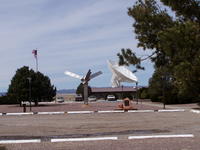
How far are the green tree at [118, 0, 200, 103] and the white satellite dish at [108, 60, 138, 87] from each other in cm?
8756

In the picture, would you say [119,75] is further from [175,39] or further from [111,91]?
[175,39]

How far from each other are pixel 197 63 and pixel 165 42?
1290 millimetres

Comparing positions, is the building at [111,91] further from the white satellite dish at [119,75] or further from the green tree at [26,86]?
the green tree at [26,86]

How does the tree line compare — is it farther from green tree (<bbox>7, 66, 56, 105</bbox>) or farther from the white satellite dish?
the white satellite dish

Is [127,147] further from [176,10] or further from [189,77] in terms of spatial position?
[176,10]

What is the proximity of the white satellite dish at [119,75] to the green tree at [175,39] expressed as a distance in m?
87.6

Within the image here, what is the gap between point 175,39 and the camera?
566 inches

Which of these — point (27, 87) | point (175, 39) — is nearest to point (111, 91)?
point (27, 87)

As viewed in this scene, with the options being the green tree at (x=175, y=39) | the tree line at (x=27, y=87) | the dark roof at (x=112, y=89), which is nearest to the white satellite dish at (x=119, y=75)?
the dark roof at (x=112, y=89)

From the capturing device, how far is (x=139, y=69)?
802 inches

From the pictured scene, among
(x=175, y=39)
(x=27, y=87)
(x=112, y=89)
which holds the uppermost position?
(x=112, y=89)

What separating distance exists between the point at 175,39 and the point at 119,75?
10666cm

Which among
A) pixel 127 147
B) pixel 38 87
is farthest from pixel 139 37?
pixel 38 87

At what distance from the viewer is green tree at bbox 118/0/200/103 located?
14320mm
